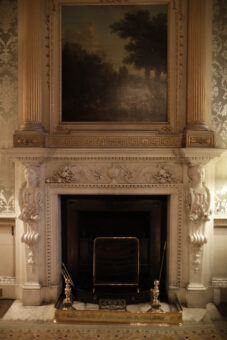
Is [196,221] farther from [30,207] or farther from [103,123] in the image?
[30,207]

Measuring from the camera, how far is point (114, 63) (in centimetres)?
369

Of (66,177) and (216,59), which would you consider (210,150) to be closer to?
(216,59)

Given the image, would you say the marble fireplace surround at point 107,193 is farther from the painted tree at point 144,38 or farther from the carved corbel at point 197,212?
the painted tree at point 144,38

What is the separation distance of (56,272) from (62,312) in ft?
1.80

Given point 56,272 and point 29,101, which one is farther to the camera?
point 56,272

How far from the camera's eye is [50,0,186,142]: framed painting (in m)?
3.65

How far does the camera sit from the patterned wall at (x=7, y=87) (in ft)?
12.1

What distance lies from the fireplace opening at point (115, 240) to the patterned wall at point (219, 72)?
1.15 metres

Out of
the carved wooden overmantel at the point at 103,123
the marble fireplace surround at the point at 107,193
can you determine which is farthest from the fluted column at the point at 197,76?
the marble fireplace surround at the point at 107,193

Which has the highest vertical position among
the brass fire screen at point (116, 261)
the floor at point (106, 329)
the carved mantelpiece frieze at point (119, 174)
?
the carved mantelpiece frieze at point (119, 174)

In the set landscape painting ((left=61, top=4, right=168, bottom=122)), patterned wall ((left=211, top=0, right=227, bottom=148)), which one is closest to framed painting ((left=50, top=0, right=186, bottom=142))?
landscape painting ((left=61, top=4, right=168, bottom=122))

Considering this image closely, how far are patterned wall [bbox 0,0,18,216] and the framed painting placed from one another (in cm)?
50

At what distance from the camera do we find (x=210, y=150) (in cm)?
345

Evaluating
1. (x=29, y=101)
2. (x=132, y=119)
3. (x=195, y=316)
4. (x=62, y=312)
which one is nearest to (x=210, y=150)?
(x=132, y=119)
